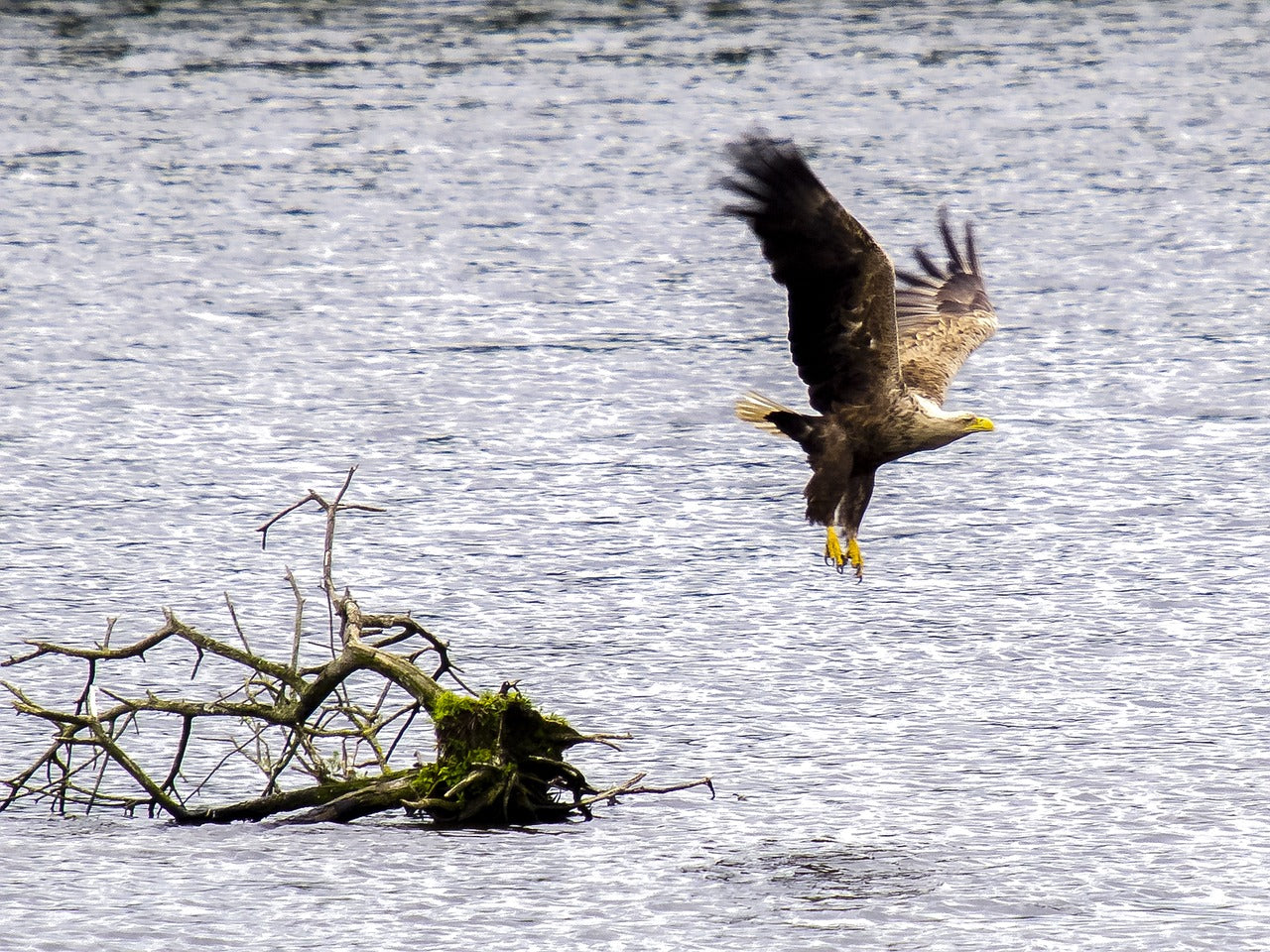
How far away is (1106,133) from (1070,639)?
14832 mm

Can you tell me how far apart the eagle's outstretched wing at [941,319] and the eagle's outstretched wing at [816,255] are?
712 millimetres

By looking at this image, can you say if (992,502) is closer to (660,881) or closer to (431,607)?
(431,607)

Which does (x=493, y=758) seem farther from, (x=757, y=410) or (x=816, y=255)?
(x=757, y=410)

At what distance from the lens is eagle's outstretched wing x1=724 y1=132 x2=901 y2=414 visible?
8.33 meters

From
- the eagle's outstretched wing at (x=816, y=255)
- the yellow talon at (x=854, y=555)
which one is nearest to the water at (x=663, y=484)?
the yellow talon at (x=854, y=555)

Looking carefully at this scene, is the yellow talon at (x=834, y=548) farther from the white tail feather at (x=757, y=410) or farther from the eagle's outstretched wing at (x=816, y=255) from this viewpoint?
the eagle's outstretched wing at (x=816, y=255)

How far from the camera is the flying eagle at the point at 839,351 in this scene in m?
8.35

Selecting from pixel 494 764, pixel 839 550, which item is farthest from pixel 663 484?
pixel 494 764

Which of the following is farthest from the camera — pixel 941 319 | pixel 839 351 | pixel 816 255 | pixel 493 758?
pixel 941 319

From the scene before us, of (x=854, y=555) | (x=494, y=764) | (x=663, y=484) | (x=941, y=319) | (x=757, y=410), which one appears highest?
(x=941, y=319)

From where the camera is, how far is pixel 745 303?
17.2m

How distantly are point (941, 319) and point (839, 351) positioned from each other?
1.74 m

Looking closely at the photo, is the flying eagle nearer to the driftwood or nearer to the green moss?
the driftwood

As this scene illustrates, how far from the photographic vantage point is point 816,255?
8414 mm
